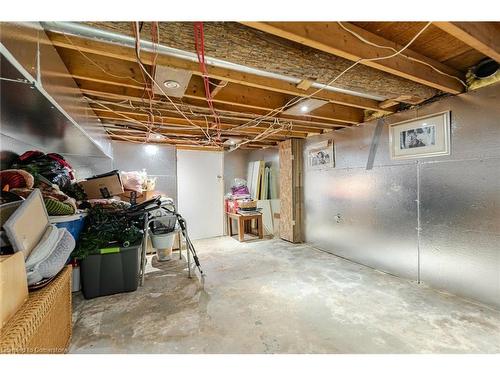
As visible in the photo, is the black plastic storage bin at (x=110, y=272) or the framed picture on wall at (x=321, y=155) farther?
the framed picture on wall at (x=321, y=155)

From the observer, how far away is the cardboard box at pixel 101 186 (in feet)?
10.0

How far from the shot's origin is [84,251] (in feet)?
7.19

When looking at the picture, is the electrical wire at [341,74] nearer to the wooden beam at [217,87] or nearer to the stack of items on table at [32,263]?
the wooden beam at [217,87]

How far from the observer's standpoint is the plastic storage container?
1834mm

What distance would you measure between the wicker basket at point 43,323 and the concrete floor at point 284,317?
1.05ft

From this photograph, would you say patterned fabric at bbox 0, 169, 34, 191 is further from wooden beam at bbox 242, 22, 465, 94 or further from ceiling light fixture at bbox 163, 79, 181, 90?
wooden beam at bbox 242, 22, 465, 94

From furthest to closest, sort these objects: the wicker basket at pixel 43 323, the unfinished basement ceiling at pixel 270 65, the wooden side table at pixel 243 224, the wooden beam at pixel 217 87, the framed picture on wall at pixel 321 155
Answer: the wooden side table at pixel 243 224 < the framed picture on wall at pixel 321 155 < the wooden beam at pixel 217 87 < the unfinished basement ceiling at pixel 270 65 < the wicker basket at pixel 43 323

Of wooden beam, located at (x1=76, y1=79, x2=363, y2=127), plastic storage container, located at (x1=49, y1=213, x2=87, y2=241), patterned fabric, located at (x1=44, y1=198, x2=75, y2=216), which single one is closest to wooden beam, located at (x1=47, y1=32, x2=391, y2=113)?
wooden beam, located at (x1=76, y1=79, x2=363, y2=127)

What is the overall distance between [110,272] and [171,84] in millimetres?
2047

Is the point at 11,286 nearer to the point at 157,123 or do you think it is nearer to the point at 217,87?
the point at 217,87

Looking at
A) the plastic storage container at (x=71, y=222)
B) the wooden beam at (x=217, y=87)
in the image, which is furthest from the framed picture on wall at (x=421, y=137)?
the plastic storage container at (x=71, y=222)

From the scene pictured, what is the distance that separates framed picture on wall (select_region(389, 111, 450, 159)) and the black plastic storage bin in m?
3.40
